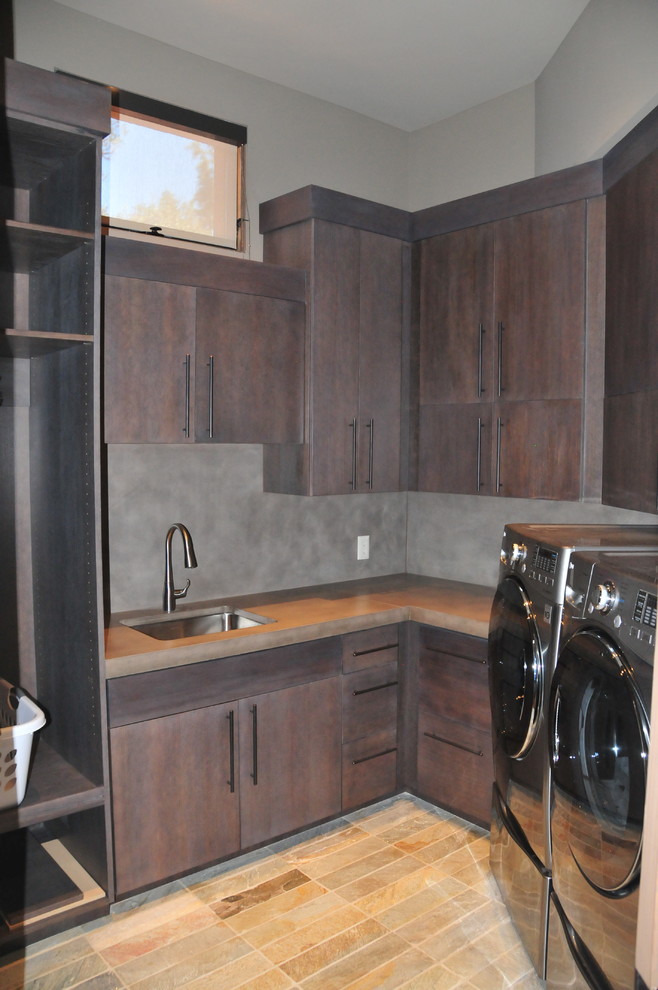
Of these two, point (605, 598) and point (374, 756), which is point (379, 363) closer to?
point (374, 756)

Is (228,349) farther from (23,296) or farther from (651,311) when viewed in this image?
(651,311)

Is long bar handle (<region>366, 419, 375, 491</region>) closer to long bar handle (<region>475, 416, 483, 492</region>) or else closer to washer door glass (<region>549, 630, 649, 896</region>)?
long bar handle (<region>475, 416, 483, 492</region>)

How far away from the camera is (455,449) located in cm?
334

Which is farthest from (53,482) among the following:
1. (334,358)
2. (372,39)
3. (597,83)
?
(597,83)

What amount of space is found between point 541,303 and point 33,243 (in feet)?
5.90

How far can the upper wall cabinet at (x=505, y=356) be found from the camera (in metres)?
2.90

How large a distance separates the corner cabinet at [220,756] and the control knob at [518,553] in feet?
2.82

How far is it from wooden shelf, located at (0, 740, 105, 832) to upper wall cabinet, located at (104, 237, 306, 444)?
3.55 ft

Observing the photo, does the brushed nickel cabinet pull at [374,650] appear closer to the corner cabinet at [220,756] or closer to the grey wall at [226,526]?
the corner cabinet at [220,756]

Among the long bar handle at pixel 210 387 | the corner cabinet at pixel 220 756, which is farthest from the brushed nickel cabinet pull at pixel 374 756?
the long bar handle at pixel 210 387

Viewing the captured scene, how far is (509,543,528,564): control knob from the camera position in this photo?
Answer: 90.5 inches

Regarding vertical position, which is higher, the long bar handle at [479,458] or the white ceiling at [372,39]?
the white ceiling at [372,39]

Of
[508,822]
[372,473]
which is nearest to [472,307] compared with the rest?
[372,473]

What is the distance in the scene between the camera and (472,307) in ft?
10.6
